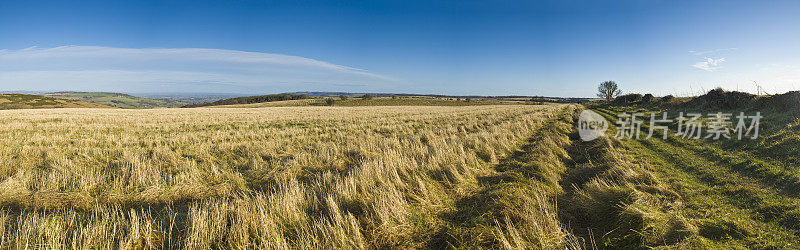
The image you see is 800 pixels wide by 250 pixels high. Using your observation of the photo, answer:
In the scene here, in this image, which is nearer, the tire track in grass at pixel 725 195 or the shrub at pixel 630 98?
the tire track in grass at pixel 725 195

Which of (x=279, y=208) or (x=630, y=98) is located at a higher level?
(x=630, y=98)

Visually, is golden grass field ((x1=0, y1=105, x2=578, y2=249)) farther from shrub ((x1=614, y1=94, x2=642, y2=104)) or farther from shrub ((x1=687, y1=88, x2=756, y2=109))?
shrub ((x1=614, y1=94, x2=642, y2=104))

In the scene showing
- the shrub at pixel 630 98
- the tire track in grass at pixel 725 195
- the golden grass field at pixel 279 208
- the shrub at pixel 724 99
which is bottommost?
the tire track in grass at pixel 725 195

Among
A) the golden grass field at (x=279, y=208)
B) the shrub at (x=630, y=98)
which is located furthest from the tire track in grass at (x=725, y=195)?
the shrub at (x=630, y=98)

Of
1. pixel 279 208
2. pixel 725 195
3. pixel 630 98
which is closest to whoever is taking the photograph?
pixel 279 208

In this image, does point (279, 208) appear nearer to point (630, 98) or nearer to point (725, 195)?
point (725, 195)

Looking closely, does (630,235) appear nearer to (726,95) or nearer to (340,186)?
(340,186)

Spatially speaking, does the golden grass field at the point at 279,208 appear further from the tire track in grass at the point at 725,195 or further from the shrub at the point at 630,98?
the shrub at the point at 630,98

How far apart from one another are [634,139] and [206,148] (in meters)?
18.3

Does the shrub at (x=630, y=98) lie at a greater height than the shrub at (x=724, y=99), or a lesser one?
greater

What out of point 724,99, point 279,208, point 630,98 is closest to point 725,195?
point 279,208

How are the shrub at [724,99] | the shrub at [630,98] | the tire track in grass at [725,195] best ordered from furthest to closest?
the shrub at [630,98] < the shrub at [724,99] < the tire track in grass at [725,195]

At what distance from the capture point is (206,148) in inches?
368

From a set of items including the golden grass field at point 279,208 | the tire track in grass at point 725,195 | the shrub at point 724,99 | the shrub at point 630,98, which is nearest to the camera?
the golden grass field at point 279,208
